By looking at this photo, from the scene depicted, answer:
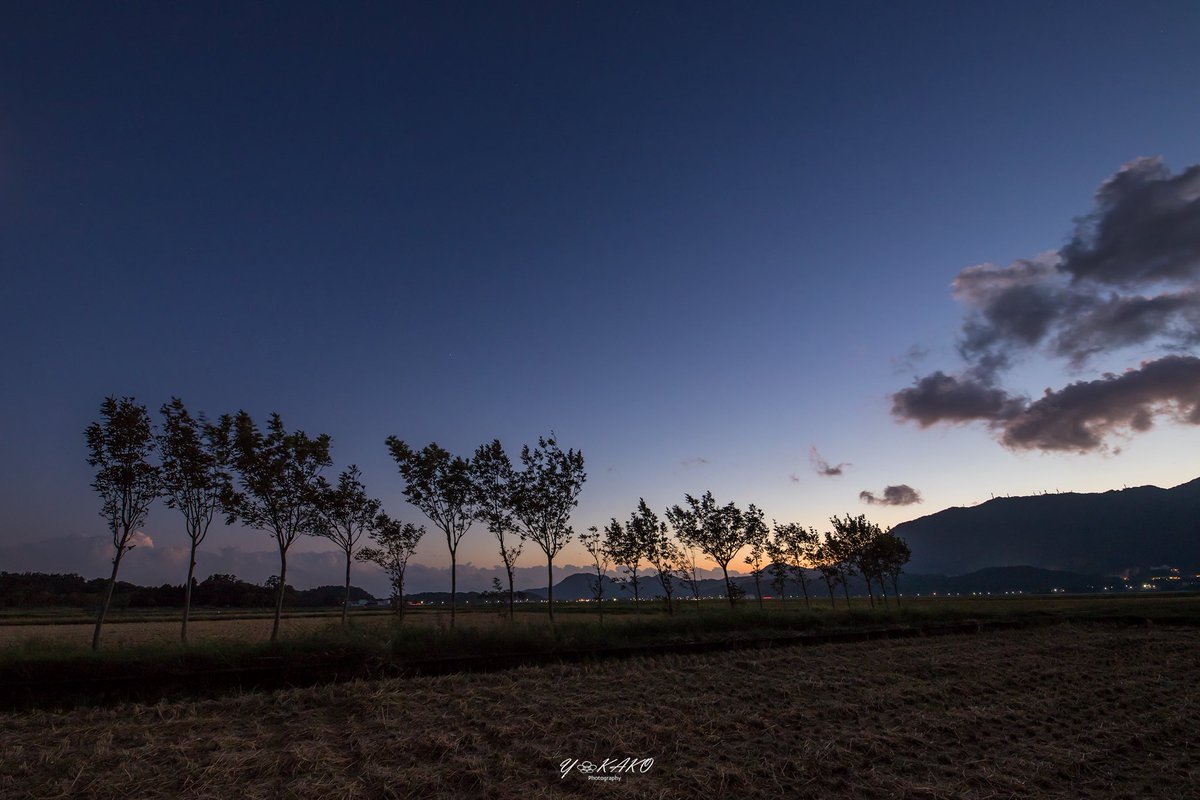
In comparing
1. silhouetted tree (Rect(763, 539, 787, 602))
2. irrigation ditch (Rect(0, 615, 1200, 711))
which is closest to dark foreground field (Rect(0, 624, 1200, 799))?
irrigation ditch (Rect(0, 615, 1200, 711))

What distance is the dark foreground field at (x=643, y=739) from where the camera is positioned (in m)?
6.41

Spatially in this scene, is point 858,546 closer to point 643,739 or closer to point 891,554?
point 891,554

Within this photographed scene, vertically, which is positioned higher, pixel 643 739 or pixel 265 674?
pixel 265 674

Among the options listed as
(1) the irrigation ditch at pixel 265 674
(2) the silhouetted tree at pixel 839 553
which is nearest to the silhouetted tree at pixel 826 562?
(2) the silhouetted tree at pixel 839 553

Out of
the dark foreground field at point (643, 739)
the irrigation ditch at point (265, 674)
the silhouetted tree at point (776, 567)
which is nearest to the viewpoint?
the dark foreground field at point (643, 739)

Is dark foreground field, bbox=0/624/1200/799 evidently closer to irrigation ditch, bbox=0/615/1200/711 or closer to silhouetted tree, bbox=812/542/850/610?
irrigation ditch, bbox=0/615/1200/711

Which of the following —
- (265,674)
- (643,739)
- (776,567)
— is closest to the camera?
(643,739)

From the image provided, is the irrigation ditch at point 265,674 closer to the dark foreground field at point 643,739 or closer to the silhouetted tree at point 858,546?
the dark foreground field at point 643,739

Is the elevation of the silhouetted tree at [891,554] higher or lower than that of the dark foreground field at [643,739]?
lower

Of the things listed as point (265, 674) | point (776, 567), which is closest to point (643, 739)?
point (265, 674)

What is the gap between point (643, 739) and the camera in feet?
26.2

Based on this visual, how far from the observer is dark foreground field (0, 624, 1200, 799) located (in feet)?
21.0

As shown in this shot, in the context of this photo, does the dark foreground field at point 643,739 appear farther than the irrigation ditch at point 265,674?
No

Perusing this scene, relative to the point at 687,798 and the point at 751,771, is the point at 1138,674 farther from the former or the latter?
the point at 687,798
